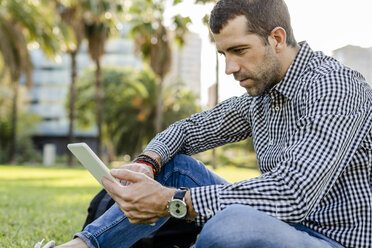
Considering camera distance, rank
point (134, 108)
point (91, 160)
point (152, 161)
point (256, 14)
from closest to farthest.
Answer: point (91, 160) → point (256, 14) → point (152, 161) → point (134, 108)

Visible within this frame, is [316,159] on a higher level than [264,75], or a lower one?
lower

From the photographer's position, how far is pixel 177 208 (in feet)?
5.69

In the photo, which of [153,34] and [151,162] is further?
[153,34]

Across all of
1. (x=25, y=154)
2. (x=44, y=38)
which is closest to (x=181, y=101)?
(x=25, y=154)

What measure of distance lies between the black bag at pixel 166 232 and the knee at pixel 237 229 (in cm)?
108

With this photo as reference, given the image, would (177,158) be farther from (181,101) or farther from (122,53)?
(122,53)

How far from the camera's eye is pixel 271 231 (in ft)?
4.94

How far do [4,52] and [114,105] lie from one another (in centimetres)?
1804

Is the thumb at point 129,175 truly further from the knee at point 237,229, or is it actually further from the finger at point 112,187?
the knee at point 237,229

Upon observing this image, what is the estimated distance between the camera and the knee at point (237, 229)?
4.93ft

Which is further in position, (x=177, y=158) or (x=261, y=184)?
(x=177, y=158)

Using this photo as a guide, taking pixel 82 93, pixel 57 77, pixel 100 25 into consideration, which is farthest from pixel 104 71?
pixel 57 77

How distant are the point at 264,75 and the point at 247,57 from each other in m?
0.12

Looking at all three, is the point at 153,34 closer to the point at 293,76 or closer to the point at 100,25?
the point at 100,25
